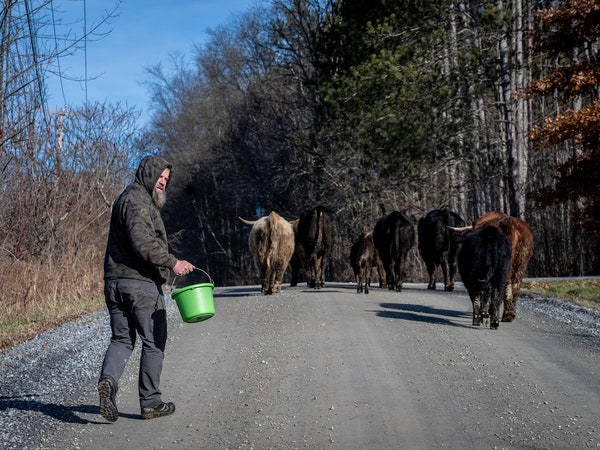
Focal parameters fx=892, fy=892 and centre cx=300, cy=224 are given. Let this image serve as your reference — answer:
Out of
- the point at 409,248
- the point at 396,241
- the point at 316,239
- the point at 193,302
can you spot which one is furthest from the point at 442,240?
the point at 193,302

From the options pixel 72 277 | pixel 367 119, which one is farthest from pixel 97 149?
pixel 367 119

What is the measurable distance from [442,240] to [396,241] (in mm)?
1232

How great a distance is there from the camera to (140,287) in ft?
24.0

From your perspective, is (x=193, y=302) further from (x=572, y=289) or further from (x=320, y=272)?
(x=572, y=289)

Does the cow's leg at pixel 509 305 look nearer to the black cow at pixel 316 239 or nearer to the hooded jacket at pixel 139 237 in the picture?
the black cow at pixel 316 239

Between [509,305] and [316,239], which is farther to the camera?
[316,239]

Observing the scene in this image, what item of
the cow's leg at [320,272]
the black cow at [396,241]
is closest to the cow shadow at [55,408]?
the black cow at [396,241]

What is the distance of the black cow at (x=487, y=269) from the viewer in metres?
12.1

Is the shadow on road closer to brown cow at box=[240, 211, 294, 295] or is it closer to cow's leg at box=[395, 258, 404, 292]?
brown cow at box=[240, 211, 294, 295]

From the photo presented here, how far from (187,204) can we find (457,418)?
49400 millimetres

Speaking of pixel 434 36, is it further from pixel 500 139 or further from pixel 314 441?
pixel 314 441

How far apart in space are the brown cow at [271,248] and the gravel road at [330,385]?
3.44 metres

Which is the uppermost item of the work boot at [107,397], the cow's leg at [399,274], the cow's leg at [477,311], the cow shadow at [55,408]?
the cow's leg at [399,274]

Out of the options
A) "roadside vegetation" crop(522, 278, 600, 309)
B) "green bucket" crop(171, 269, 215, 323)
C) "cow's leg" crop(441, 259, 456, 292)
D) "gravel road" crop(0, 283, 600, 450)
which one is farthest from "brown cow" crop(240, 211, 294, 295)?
"green bucket" crop(171, 269, 215, 323)
